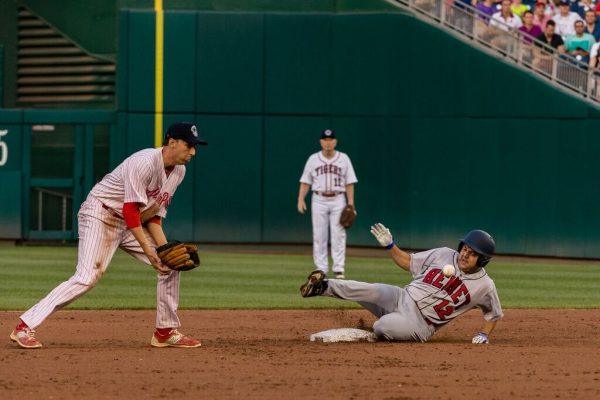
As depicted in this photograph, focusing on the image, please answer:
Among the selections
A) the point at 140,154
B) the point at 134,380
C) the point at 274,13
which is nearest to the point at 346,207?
the point at 274,13

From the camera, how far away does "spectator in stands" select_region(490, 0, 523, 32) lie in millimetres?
19047

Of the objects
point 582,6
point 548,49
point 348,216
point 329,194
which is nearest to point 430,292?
point 348,216

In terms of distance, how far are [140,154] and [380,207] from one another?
Answer: 11185 mm

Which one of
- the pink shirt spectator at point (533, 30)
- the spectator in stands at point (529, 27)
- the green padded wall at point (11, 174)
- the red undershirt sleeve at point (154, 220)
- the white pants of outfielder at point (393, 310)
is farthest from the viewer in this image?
the green padded wall at point (11, 174)

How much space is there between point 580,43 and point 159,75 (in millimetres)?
6888

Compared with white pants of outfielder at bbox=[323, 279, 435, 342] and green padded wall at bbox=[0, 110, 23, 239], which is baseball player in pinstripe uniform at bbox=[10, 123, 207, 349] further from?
green padded wall at bbox=[0, 110, 23, 239]

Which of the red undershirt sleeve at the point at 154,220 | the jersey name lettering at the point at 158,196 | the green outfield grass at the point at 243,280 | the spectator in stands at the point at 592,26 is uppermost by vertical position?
the spectator in stands at the point at 592,26

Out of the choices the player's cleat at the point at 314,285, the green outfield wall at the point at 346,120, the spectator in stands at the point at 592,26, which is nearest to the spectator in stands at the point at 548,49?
the green outfield wall at the point at 346,120

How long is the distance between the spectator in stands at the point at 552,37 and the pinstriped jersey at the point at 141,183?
37.4 feet

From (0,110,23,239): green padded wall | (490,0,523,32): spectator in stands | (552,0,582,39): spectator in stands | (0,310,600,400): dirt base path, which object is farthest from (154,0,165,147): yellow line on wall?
(0,310,600,400): dirt base path

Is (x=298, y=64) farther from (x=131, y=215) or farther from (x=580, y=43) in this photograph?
(x=131, y=215)

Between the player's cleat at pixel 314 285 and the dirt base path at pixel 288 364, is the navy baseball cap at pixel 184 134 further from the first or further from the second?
the dirt base path at pixel 288 364

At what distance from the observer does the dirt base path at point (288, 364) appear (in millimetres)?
7215

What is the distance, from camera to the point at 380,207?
63.9ft
